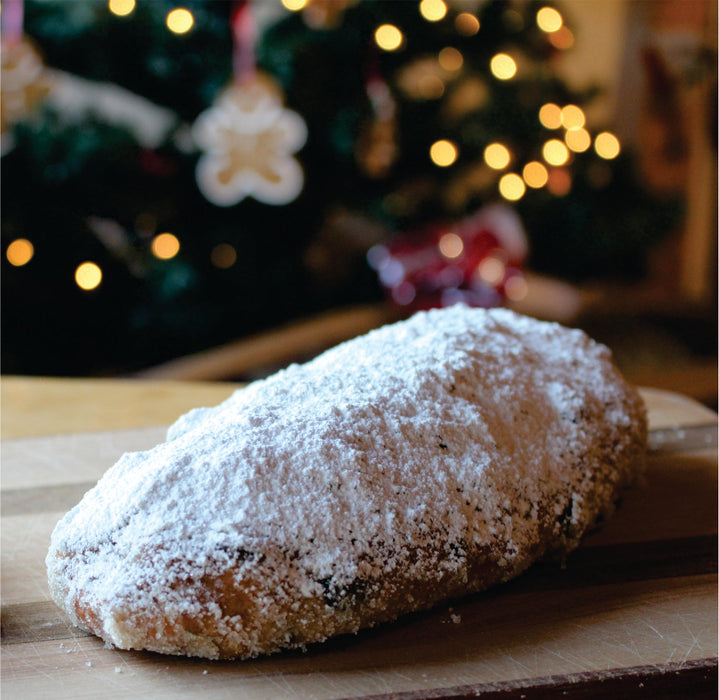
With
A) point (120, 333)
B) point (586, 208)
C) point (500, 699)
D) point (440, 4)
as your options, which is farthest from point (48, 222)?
point (500, 699)

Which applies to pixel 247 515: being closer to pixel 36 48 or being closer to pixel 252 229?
pixel 252 229

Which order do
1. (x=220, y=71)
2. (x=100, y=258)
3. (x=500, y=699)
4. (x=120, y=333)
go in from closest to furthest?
(x=500, y=699) → (x=220, y=71) → (x=100, y=258) → (x=120, y=333)

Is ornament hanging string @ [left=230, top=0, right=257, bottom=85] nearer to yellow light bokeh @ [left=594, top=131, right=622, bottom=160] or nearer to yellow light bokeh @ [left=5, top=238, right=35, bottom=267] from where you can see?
yellow light bokeh @ [left=5, top=238, right=35, bottom=267]

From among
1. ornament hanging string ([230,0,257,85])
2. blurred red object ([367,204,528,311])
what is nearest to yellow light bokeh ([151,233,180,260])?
ornament hanging string ([230,0,257,85])

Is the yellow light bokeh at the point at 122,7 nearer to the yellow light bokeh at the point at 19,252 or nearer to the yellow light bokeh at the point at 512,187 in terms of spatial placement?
the yellow light bokeh at the point at 19,252

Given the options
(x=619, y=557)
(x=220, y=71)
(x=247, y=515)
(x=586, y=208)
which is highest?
(x=220, y=71)

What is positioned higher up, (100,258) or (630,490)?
(100,258)

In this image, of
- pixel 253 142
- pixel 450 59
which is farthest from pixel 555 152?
pixel 253 142

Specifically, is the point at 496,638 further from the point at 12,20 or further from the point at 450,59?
the point at 12,20
